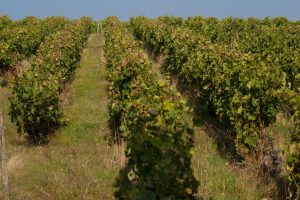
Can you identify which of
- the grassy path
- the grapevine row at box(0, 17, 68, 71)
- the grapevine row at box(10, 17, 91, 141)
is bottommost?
the grassy path

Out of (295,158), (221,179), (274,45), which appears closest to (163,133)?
(295,158)

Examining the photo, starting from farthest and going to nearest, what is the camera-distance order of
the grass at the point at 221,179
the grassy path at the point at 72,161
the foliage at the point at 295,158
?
the grassy path at the point at 72,161
the grass at the point at 221,179
the foliage at the point at 295,158

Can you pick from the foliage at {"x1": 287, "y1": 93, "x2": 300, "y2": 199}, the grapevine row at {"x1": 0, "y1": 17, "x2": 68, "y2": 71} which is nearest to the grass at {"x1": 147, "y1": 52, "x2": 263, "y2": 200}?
the foliage at {"x1": 287, "y1": 93, "x2": 300, "y2": 199}

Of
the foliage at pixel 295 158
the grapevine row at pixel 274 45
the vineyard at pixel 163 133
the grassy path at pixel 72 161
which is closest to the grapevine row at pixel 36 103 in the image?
the vineyard at pixel 163 133

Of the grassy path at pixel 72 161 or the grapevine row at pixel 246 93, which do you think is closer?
the grassy path at pixel 72 161

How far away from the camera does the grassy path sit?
7.09m

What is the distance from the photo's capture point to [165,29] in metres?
19.4

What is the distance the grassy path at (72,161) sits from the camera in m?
7.09

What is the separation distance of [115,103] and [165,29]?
10461 millimetres

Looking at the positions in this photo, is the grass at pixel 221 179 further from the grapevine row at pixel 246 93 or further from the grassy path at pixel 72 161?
the grassy path at pixel 72 161

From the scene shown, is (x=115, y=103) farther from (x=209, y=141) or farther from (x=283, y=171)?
(x=283, y=171)

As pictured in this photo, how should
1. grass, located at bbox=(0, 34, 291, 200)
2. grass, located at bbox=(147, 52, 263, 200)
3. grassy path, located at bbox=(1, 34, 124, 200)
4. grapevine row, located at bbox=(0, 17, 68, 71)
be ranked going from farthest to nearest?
grapevine row, located at bbox=(0, 17, 68, 71) < grassy path, located at bbox=(1, 34, 124, 200) < grass, located at bbox=(0, 34, 291, 200) < grass, located at bbox=(147, 52, 263, 200)

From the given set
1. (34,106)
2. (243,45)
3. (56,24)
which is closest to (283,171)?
(34,106)

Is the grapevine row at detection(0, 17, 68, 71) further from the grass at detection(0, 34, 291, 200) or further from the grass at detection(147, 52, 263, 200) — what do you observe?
the grass at detection(147, 52, 263, 200)
